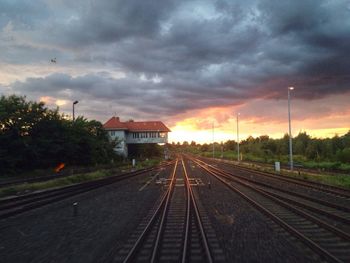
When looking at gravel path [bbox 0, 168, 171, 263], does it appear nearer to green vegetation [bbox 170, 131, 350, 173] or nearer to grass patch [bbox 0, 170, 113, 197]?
grass patch [bbox 0, 170, 113, 197]

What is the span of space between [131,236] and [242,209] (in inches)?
257

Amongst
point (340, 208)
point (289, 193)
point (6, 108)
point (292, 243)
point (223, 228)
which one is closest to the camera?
point (292, 243)

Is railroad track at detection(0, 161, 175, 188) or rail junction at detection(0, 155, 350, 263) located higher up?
railroad track at detection(0, 161, 175, 188)

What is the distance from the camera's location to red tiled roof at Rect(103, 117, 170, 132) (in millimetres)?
87062

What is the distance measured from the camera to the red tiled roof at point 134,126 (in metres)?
87.1

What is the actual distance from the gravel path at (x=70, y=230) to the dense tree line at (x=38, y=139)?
66.7ft

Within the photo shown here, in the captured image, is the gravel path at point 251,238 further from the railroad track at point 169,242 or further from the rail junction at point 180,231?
the railroad track at point 169,242

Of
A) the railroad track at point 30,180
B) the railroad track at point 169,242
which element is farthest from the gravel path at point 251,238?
the railroad track at point 30,180

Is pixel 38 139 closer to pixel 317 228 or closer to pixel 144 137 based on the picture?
pixel 317 228

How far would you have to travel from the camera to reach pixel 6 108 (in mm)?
39594

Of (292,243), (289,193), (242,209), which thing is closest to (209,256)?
(292,243)

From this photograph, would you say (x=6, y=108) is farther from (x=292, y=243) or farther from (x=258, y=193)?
(x=292, y=243)

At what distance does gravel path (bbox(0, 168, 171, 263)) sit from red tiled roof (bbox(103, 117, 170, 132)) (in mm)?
→ 67493

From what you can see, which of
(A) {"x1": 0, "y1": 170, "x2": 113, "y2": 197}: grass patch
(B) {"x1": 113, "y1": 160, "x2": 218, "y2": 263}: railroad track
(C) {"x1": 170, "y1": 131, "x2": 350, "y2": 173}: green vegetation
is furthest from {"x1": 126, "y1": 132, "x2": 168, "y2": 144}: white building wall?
(B) {"x1": 113, "y1": 160, "x2": 218, "y2": 263}: railroad track
